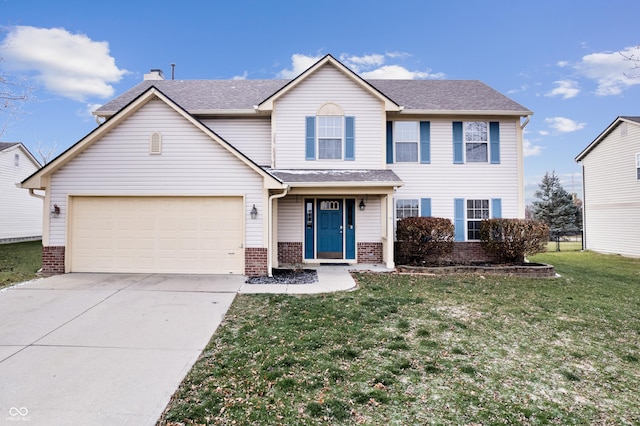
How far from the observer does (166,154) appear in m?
9.20

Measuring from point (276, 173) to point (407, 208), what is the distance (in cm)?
509

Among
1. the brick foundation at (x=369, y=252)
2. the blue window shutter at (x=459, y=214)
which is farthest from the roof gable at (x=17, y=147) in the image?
the blue window shutter at (x=459, y=214)

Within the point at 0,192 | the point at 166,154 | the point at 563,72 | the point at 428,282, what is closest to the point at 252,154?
the point at 166,154

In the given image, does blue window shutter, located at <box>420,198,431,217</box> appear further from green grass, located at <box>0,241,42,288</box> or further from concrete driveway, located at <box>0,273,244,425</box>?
green grass, located at <box>0,241,42,288</box>

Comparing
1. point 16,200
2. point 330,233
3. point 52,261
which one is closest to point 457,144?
point 330,233

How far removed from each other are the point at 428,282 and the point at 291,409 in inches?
262

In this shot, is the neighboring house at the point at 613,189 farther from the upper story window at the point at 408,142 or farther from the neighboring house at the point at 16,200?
the neighboring house at the point at 16,200

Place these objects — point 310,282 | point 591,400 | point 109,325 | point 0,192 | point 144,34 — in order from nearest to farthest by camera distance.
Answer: point 591,400 < point 109,325 < point 310,282 < point 144,34 < point 0,192

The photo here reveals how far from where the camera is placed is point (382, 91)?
13.6 m

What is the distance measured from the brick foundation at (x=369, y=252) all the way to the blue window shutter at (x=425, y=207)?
7.53 ft

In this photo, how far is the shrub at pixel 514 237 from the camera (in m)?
10.5

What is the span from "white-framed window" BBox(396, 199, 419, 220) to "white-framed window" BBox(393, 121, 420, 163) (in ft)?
5.23

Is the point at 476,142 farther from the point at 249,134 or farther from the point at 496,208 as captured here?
the point at 249,134

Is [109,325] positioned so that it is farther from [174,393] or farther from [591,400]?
[591,400]
